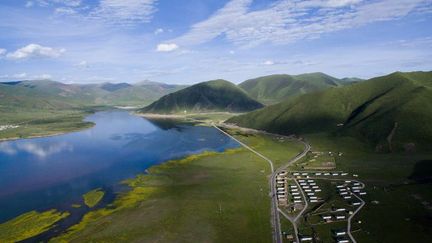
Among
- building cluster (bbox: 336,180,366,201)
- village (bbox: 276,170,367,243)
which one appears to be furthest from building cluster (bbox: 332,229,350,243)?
building cluster (bbox: 336,180,366,201)

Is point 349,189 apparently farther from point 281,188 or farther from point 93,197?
point 93,197

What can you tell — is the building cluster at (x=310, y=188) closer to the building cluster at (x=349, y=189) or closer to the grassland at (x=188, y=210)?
the building cluster at (x=349, y=189)

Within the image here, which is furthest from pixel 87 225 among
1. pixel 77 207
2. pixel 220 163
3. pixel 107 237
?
pixel 220 163

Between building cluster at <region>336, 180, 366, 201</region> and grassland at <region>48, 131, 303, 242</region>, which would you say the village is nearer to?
building cluster at <region>336, 180, 366, 201</region>

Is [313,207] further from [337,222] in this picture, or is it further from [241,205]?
[241,205]

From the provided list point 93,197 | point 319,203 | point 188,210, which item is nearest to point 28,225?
point 93,197

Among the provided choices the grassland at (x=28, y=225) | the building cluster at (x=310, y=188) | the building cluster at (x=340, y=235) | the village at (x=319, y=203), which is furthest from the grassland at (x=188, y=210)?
the building cluster at (x=340, y=235)
